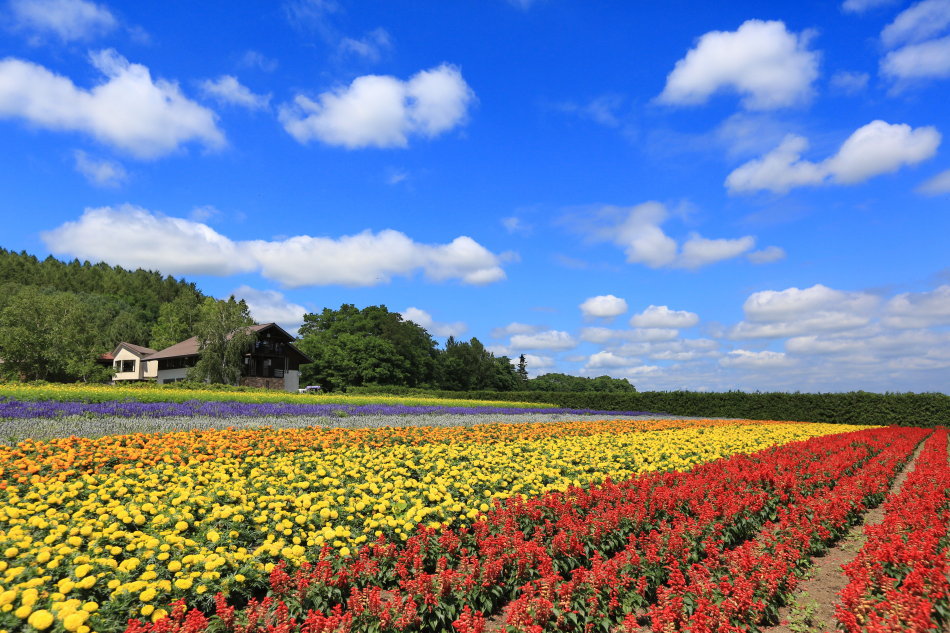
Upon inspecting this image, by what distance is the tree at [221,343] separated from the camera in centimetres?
4822

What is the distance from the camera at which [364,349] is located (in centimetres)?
6581

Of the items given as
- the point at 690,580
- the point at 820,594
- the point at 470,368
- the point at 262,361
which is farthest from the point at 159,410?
the point at 470,368

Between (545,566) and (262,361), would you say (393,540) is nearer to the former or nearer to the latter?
(545,566)

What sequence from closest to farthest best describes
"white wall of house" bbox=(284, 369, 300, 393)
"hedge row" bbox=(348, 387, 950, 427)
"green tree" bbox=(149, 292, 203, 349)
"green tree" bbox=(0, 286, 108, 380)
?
"hedge row" bbox=(348, 387, 950, 427) < "green tree" bbox=(0, 286, 108, 380) < "white wall of house" bbox=(284, 369, 300, 393) < "green tree" bbox=(149, 292, 203, 349)

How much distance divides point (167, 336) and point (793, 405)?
79.2m

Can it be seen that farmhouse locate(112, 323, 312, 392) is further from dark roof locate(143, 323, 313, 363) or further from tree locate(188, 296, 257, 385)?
tree locate(188, 296, 257, 385)

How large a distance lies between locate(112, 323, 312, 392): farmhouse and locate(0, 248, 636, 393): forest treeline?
341cm

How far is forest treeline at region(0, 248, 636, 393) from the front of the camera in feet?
157

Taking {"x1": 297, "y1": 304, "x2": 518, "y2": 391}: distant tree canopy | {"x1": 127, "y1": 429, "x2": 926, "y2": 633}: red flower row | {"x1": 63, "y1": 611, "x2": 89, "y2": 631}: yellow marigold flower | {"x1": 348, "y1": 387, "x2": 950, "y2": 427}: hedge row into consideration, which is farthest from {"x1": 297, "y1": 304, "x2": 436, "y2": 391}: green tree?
{"x1": 63, "y1": 611, "x2": 89, "y2": 631}: yellow marigold flower

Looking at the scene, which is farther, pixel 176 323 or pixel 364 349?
pixel 176 323

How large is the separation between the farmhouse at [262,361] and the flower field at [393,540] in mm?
47977

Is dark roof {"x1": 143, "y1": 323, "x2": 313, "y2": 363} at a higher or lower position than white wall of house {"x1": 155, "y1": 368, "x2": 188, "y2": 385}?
higher

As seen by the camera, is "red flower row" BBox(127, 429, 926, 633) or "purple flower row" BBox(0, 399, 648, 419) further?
"purple flower row" BBox(0, 399, 648, 419)

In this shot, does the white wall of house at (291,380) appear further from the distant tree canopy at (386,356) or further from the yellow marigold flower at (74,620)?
the yellow marigold flower at (74,620)
